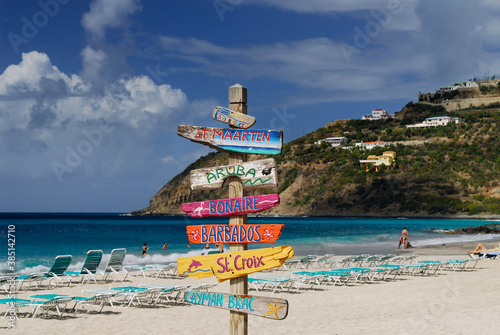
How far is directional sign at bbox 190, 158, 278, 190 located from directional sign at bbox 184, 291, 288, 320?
1.01 meters

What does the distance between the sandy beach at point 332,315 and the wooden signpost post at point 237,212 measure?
3176 millimetres

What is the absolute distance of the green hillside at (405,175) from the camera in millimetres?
90625

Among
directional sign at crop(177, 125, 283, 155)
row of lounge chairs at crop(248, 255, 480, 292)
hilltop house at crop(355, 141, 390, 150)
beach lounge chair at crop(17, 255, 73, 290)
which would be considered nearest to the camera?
directional sign at crop(177, 125, 283, 155)

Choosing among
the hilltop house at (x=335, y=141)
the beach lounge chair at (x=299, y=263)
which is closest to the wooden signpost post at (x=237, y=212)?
the beach lounge chair at (x=299, y=263)

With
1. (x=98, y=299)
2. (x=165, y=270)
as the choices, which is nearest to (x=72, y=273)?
(x=165, y=270)

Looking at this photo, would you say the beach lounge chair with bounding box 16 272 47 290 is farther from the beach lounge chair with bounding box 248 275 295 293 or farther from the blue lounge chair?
the beach lounge chair with bounding box 248 275 295 293

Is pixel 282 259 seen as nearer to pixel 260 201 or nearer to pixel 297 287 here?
pixel 260 201

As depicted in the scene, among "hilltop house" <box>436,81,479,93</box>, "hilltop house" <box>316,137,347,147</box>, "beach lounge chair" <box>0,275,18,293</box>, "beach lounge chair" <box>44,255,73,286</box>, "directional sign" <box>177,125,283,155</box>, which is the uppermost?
"hilltop house" <box>436,81,479,93</box>

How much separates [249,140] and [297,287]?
8066mm

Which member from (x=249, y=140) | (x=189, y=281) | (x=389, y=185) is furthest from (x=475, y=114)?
(x=249, y=140)

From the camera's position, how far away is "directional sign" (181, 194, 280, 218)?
512 cm

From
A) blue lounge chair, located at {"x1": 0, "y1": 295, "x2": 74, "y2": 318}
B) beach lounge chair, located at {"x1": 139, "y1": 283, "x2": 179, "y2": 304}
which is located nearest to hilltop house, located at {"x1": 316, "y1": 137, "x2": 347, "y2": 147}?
beach lounge chair, located at {"x1": 139, "y1": 283, "x2": 179, "y2": 304}

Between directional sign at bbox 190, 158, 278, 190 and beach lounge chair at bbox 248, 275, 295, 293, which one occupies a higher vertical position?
directional sign at bbox 190, 158, 278, 190

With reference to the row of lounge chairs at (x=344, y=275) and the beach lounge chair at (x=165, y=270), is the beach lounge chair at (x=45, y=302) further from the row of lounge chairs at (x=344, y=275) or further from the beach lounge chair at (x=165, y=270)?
the beach lounge chair at (x=165, y=270)
